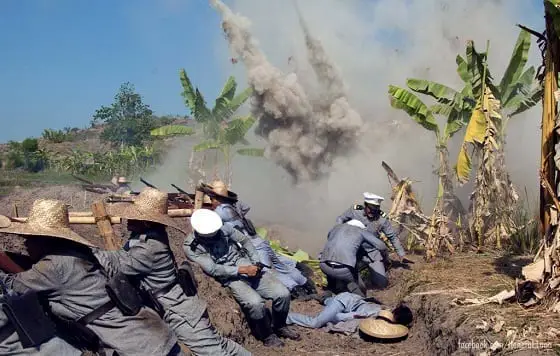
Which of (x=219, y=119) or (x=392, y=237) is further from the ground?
(x=219, y=119)

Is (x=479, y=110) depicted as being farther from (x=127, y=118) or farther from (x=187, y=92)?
(x=127, y=118)

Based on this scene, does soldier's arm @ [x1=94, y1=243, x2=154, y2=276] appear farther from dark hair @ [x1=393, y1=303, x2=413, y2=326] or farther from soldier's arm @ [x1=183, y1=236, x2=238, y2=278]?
dark hair @ [x1=393, y1=303, x2=413, y2=326]

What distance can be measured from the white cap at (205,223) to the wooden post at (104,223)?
1056mm

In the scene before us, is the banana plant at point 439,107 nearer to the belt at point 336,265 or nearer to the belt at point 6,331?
the belt at point 336,265

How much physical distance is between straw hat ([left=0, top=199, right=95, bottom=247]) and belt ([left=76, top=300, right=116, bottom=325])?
1.70 feet

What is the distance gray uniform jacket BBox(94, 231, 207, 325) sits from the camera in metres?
5.35

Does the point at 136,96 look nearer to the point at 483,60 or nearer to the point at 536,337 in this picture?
the point at 483,60

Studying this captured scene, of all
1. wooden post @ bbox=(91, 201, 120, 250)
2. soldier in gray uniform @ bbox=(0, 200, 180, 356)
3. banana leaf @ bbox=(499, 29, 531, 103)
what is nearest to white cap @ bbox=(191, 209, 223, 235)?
wooden post @ bbox=(91, 201, 120, 250)

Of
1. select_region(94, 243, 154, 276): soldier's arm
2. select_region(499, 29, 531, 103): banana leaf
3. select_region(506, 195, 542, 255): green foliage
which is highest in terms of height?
select_region(499, 29, 531, 103): banana leaf

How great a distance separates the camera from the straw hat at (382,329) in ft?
26.3

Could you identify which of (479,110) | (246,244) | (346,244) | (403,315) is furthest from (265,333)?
(479,110)

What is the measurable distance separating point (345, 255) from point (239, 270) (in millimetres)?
2571

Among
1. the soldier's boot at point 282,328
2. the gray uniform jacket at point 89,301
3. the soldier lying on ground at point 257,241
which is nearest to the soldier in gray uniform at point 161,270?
the gray uniform jacket at point 89,301

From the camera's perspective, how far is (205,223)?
6996 mm
